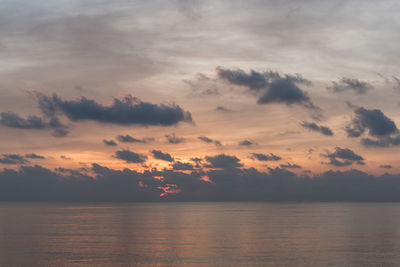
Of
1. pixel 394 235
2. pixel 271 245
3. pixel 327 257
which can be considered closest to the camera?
pixel 327 257

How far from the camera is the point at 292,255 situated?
361 ft

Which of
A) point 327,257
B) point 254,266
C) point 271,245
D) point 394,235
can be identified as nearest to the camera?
point 254,266

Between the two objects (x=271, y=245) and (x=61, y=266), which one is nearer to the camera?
(x=61, y=266)

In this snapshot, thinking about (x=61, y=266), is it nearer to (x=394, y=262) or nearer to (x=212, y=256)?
(x=212, y=256)

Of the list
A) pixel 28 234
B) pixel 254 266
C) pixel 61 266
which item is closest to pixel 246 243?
pixel 254 266

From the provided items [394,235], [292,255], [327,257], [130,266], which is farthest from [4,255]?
[394,235]

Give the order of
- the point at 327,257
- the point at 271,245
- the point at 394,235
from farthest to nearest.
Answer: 1. the point at 394,235
2. the point at 271,245
3. the point at 327,257

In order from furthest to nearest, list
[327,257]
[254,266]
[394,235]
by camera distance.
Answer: [394,235]
[327,257]
[254,266]

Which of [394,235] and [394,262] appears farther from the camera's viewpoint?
[394,235]

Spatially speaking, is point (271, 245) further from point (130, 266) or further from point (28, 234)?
point (28, 234)

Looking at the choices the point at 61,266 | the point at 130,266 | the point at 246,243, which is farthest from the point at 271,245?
the point at 61,266

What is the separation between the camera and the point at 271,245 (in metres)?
129

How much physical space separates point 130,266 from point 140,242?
3942cm

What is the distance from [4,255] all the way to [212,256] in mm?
48004
